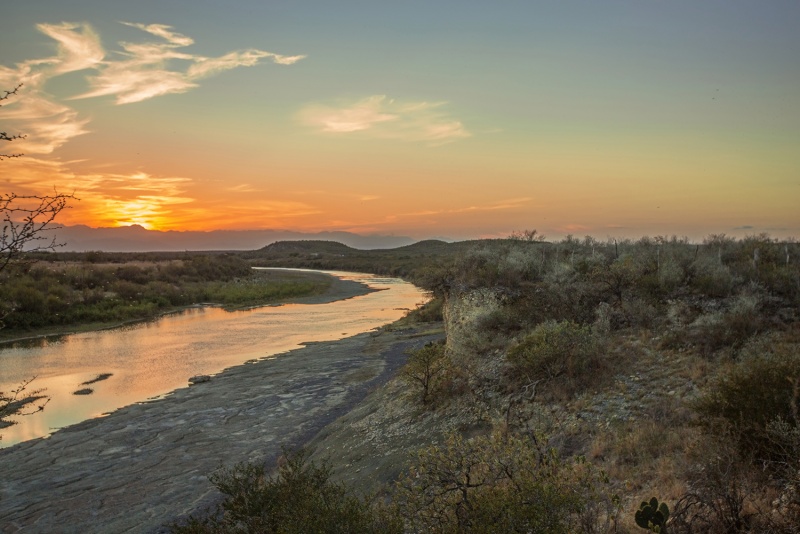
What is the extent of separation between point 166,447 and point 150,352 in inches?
571

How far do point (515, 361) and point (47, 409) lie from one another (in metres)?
15.5

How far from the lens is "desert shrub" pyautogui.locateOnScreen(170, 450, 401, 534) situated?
17.0 ft

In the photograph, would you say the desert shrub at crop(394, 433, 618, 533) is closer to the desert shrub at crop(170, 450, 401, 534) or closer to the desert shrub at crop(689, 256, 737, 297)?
the desert shrub at crop(170, 450, 401, 534)

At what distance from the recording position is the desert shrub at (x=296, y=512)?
203 inches

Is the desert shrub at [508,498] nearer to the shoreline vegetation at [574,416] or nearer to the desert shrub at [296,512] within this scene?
the shoreline vegetation at [574,416]

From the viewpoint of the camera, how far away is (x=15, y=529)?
9625mm

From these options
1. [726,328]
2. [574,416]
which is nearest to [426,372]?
[574,416]

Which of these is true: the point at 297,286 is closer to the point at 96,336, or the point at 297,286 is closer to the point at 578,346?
the point at 96,336

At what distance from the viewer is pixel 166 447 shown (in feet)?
44.3

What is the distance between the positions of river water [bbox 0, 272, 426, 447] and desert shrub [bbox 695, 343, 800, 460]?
1649 cm

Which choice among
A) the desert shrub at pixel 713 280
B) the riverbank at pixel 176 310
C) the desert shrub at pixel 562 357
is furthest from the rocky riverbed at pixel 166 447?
the riverbank at pixel 176 310

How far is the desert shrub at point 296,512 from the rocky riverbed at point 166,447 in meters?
4.27

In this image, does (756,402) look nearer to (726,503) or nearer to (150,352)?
(726,503)

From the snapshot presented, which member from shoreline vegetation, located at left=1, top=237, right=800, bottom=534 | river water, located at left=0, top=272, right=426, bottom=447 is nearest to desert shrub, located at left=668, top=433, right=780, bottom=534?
shoreline vegetation, located at left=1, top=237, right=800, bottom=534
